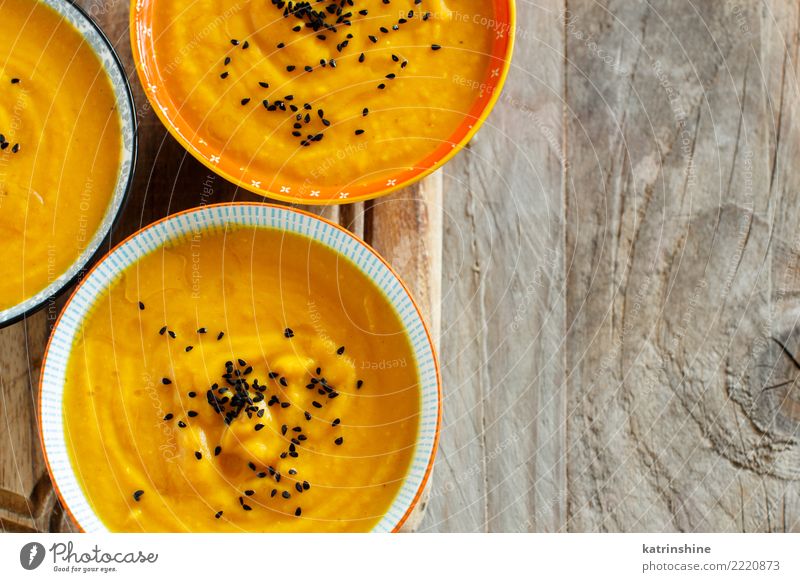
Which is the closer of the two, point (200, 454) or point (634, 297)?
point (200, 454)

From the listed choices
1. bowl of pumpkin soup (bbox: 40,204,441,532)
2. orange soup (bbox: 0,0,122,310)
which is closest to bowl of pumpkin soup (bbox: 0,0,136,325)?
orange soup (bbox: 0,0,122,310)

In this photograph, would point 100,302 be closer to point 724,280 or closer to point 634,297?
point 634,297

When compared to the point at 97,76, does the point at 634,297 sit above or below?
below

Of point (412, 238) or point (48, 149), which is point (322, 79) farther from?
point (48, 149)
